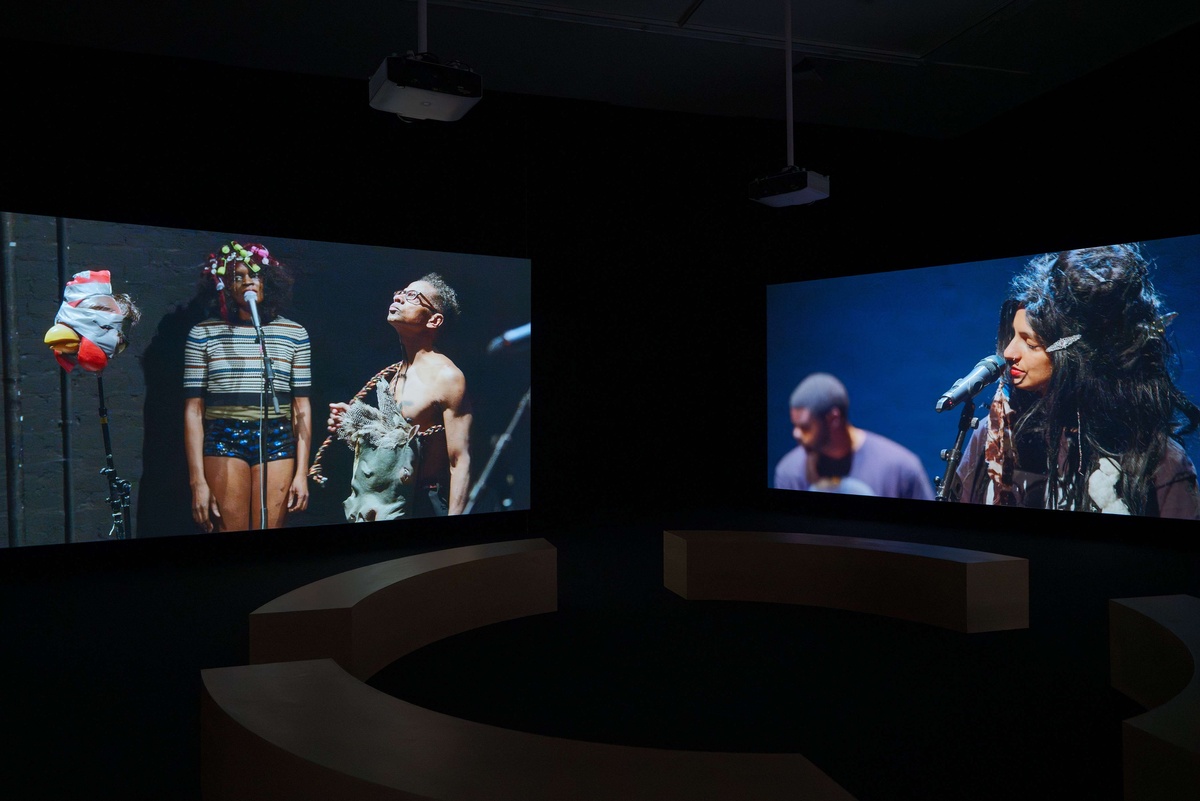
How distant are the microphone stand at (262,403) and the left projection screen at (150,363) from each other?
0.11 m

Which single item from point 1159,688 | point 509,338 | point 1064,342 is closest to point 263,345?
point 509,338

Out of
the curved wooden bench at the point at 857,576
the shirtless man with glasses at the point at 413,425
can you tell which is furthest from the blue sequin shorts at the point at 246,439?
the curved wooden bench at the point at 857,576

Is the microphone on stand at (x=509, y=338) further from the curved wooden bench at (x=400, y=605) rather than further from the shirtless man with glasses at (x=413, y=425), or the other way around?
the curved wooden bench at (x=400, y=605)

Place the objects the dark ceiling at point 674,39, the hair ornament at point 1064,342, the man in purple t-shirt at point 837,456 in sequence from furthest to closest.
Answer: the man in purple t-shirt at point 837,456, the hair ornament at point 1064,342, the dark ceiling at point 674,39

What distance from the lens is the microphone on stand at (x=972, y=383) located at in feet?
23.1

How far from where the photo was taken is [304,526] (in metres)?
6.39

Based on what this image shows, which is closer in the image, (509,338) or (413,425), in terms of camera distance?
(413,425)

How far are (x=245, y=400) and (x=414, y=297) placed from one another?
61.9 inches

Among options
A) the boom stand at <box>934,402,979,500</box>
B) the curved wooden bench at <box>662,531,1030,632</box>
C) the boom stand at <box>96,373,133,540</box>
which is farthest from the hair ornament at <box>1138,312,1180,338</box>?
the boom stand at <box>96,373,133,540</box>

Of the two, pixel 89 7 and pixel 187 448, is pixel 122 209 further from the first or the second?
pixel 187 448

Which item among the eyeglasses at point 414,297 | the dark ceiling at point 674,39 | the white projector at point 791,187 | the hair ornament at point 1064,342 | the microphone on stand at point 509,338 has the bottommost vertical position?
the hair ornament at point 1064,342

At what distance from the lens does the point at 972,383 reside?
7.16 m

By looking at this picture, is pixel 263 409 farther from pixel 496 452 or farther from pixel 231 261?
pixel 496 452

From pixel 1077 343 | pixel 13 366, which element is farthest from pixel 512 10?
pixel 1077 343
